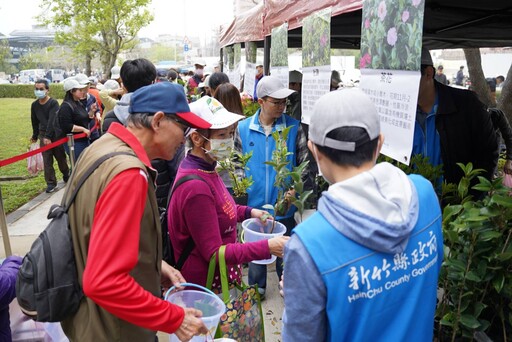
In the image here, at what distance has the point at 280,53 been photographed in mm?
4309

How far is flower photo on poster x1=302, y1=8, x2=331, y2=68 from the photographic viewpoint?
301 centimetres

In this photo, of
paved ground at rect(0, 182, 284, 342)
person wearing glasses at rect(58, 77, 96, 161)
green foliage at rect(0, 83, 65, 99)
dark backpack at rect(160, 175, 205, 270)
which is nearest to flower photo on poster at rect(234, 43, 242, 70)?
person wearing glasses at rect(58, 77, 96, 161)

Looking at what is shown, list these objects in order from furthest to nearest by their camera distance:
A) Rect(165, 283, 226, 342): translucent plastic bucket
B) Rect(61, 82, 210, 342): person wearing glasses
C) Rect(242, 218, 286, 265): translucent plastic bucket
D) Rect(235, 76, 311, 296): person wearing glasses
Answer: Rect(235, 76, 311, 296): person wearing glasses
Rect(242, 218, 286, 265): translucent plastic bucket
Rect(165, 283, 226, 342): translucent plastic bucket
Rect(61, 82, 210, 342): person wearing glasses

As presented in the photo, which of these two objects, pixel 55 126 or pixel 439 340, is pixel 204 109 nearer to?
pixel 439 340

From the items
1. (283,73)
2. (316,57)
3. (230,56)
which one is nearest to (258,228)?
(316,57)

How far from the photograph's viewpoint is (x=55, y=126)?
22.0 feet

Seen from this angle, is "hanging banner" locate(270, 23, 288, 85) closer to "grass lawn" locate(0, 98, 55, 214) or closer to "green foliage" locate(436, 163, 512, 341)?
"green foliage" locate(436, 163, 512, 341)

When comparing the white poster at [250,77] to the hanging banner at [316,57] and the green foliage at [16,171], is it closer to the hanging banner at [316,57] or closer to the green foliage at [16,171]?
the hanging banner at [316,57]

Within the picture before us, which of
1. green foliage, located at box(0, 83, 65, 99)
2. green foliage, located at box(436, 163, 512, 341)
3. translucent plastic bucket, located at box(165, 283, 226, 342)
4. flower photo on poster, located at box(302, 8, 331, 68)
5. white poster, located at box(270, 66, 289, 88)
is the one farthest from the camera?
green foliage, located at box(0, 83, 65, 99)

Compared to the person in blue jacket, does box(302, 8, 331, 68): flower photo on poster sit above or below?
above

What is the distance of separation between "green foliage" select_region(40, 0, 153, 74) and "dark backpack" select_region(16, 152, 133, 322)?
20.1m

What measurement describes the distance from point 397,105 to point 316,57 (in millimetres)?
1457

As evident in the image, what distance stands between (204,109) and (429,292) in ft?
4.64

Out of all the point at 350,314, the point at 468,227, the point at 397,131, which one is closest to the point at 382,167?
the point at 350,314
